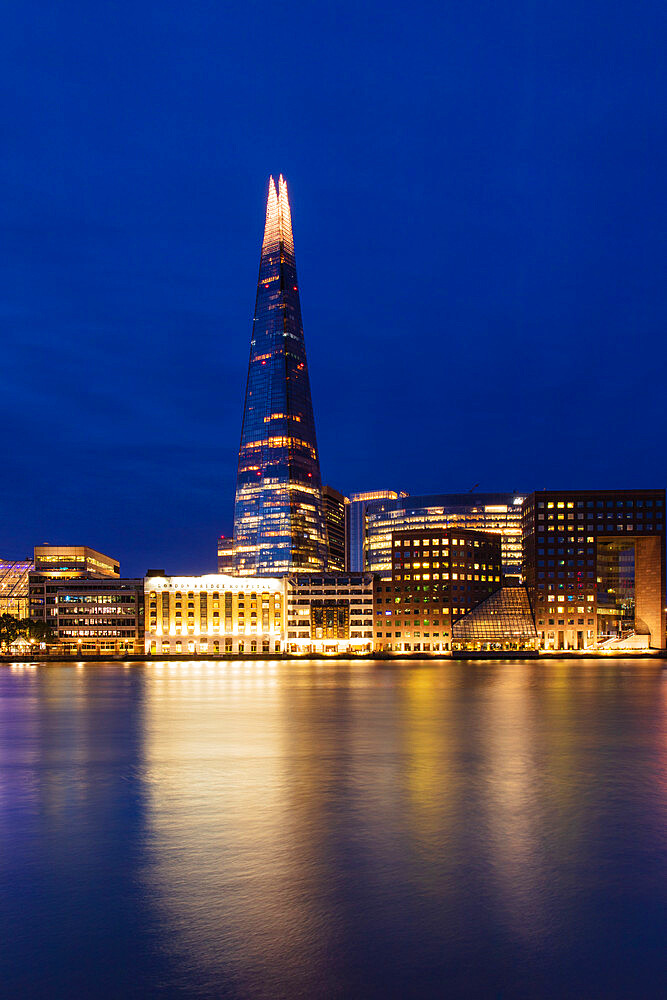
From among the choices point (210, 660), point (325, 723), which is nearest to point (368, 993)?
point (325, 723)

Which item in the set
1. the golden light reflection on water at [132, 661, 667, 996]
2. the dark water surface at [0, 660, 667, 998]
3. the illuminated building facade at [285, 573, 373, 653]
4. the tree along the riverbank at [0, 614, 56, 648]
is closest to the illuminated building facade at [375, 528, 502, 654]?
the illuminated building facade at [285, 573, 373, 653]

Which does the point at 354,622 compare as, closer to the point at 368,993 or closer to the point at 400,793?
the point at 400,793

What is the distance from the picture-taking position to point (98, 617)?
581 feet

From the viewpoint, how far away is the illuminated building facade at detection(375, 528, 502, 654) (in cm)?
17738

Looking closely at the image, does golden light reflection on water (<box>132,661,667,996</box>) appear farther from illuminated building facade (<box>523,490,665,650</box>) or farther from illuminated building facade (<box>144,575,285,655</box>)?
illuminated building facade (<box>523,490,665,650</box>)

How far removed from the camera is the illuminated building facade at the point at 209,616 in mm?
175000

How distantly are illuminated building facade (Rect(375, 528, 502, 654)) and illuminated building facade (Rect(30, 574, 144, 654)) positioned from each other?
52.6m

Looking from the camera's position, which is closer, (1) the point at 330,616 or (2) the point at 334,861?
(2) the point at 334,861

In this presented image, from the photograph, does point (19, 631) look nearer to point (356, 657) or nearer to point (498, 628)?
point (356, 657)

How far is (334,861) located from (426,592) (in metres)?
157


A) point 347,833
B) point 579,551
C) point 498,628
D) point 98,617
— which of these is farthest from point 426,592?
point 347,833

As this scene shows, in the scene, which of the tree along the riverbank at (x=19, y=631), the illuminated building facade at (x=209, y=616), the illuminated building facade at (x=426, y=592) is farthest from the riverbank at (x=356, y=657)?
the illuminated building facade at (x=426, y=592)

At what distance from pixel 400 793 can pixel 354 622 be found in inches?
5851

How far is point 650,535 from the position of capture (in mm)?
175125
